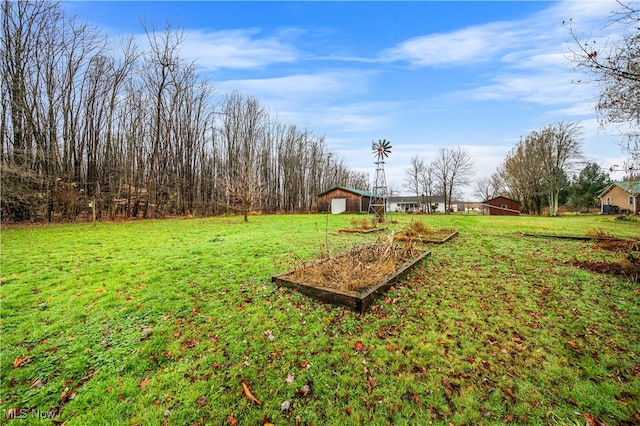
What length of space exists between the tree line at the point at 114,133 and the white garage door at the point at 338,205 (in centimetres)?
839

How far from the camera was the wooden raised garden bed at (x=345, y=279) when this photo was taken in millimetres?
3879

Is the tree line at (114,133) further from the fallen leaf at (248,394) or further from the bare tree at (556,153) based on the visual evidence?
the bare tree at (556,153)

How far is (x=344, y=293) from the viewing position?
3.88m

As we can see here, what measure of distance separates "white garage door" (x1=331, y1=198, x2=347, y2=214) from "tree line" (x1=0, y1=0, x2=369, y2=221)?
839cm

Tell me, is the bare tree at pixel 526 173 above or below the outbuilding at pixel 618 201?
above

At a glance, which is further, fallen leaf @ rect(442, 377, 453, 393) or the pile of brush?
the pile of brush

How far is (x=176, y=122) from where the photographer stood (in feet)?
75.7

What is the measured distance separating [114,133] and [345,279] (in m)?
24.3

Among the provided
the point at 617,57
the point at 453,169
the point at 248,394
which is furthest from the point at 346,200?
the point at 248,394

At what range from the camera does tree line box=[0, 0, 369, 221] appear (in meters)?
13.0

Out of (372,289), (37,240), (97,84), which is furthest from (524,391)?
(97,84)

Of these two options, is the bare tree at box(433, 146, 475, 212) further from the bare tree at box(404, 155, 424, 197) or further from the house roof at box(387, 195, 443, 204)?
the house roof at box(387, 195, 443, 204)

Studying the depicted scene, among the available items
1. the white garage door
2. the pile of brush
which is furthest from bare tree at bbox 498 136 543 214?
the pile of brush

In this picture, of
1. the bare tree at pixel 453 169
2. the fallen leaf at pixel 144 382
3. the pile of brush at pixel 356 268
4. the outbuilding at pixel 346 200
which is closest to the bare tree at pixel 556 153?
the bare tree at pixel 453 169
